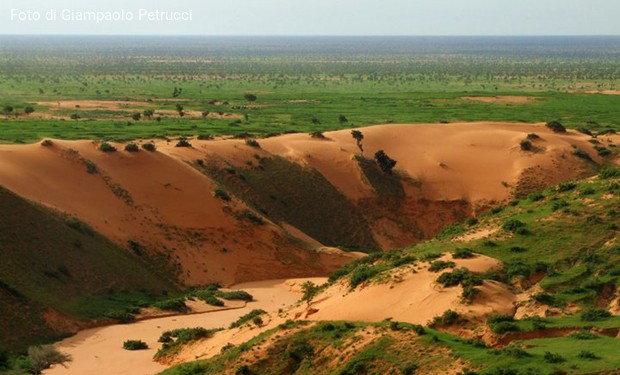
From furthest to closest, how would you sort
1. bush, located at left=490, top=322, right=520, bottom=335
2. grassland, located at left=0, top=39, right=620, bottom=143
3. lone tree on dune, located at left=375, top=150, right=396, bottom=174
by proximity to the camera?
grassland, located at left=0, top=39, right=620, bottom=143
lone tree on dune, located at left=375, top=150, right=396, bottom=174
bush, located at left=490, top=322, right=520, bottom=335

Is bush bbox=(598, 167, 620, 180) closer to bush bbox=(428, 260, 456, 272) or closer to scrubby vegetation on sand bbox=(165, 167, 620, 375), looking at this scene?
scrubby vegetation on sand bbox=(165, 167, 620, 375)

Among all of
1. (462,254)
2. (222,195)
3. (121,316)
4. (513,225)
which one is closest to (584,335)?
(462,254)

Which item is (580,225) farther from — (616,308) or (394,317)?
(394,317)

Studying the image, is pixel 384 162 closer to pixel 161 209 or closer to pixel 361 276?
pixel 161 209

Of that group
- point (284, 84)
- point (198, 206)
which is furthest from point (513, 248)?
point (284, 84)

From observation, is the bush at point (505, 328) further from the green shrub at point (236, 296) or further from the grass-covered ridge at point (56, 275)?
the green shrub at point (236, 296)

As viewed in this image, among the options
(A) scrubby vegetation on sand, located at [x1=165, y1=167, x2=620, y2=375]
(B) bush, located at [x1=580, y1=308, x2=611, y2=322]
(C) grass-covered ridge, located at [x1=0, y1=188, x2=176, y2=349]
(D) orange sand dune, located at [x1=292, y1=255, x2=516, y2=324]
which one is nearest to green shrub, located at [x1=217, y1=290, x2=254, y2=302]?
(C) grass-covered ridge, located at [x1=0, y1=188, x2=176, y2=349]
